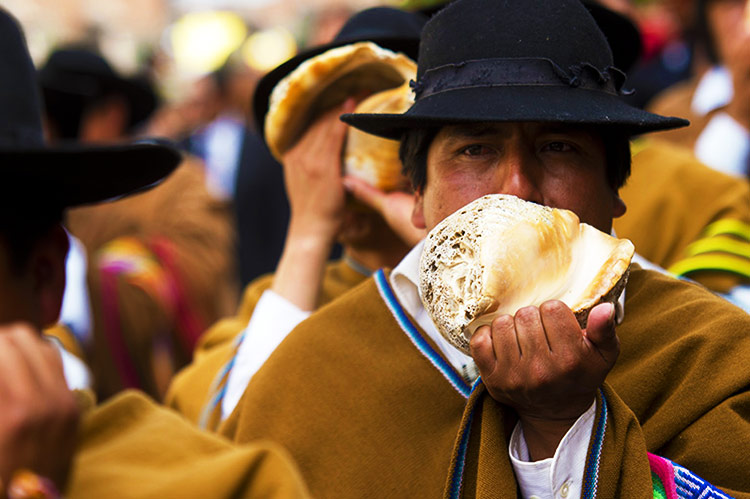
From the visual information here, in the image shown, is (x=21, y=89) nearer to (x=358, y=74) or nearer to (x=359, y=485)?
(x=359, y=485)

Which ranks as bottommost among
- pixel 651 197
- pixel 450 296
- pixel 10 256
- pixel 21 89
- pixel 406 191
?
pixel 651 197

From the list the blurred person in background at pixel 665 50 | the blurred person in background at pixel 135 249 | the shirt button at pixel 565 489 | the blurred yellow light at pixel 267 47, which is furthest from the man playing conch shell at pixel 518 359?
the blurred yellow light at pixel 267 47

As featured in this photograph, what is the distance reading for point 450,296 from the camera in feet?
6.18

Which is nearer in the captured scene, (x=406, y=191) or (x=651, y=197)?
(x=406, y=191)

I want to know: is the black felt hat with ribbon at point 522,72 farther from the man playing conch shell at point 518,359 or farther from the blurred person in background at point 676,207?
the blurred person in background at point 676,207

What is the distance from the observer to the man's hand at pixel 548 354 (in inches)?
70.9

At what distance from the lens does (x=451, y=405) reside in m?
2.26

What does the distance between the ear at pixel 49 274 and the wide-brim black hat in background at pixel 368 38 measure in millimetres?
1414

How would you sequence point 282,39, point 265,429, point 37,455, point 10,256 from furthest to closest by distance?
point 282,39 → point 265,429 → point 10,256 → point 37,455

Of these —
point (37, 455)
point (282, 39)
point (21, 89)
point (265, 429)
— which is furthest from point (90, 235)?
point (282, 39)

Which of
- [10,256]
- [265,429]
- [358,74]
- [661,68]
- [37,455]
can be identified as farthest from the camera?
[661,68]

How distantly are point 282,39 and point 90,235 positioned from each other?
861 centimetres

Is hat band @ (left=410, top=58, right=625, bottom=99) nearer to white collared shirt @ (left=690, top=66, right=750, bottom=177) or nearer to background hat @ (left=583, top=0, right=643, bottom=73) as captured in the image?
background hat @ (left=583, top=0, right=643, bottom=73)

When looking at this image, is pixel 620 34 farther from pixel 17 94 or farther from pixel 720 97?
pixel 720 97
